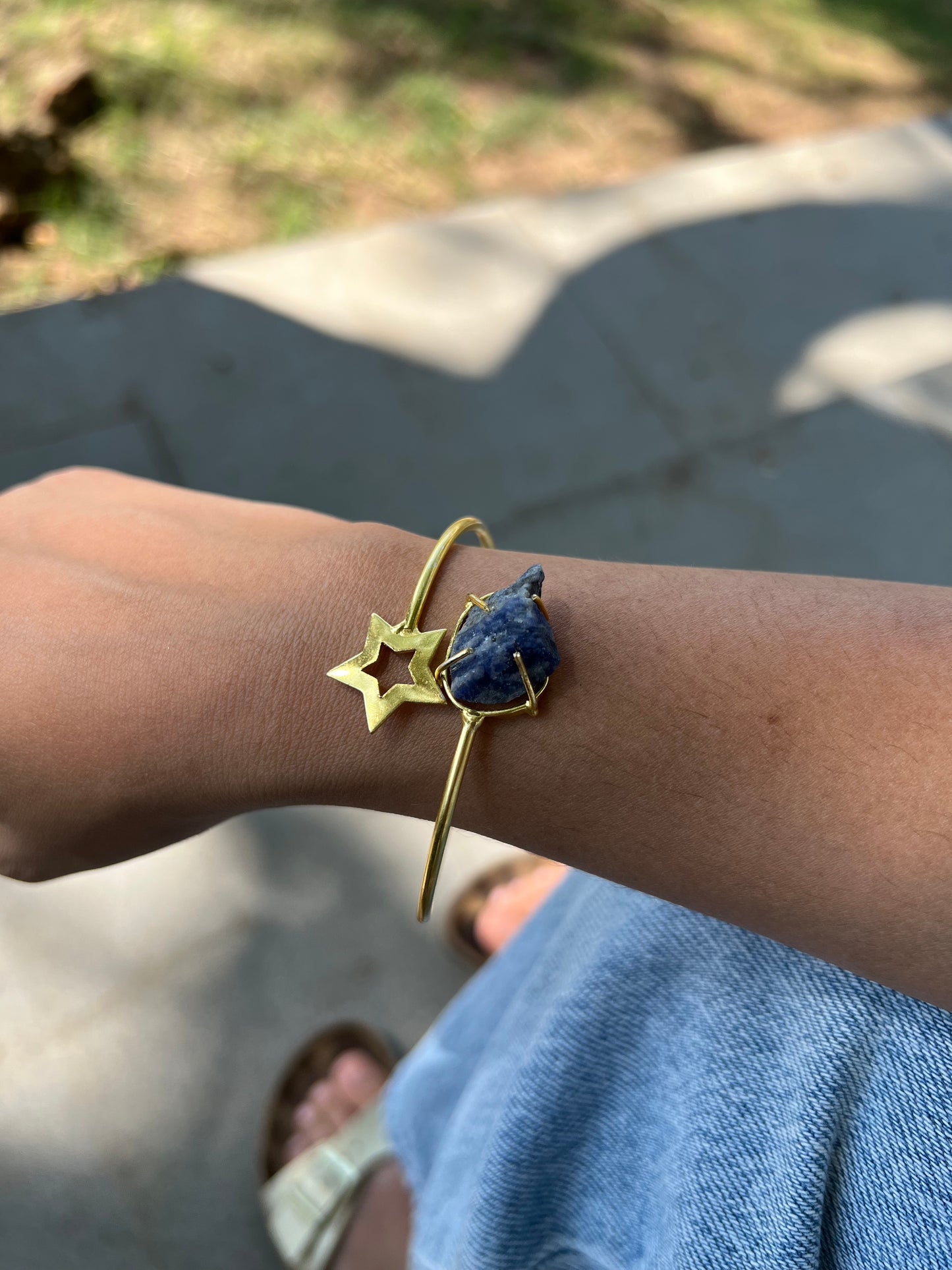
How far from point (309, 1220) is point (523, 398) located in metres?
1.96

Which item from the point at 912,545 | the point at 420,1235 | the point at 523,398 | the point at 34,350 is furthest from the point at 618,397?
the point at 420,1235

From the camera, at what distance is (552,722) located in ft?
2.94

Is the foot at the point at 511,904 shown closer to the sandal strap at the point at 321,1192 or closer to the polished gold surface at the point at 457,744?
the sandal strap at the point at 321,1192

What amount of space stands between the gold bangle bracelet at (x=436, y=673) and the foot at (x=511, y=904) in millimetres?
869

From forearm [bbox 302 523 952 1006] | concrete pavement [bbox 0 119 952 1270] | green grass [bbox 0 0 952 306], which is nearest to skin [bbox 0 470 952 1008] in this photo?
forearm [bbox 302 523 952 1006]

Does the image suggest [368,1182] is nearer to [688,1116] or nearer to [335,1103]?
[335,1103]

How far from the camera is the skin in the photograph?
794mm

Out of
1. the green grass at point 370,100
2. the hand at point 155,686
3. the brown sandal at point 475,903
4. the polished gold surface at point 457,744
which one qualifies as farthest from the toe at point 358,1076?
the green grass at point 370,100

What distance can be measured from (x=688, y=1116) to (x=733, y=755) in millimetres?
364

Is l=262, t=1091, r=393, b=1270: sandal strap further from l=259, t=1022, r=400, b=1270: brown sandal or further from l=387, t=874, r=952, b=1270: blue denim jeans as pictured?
l=387, t=874, r=952, b=1270: blue denim jeans

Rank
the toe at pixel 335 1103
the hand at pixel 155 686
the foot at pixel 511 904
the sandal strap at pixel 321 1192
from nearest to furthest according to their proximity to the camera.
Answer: the hand at pixel 155 686
the sandal strap at pixel 321 1192
the toe at pixel 335 1103
the foot at pixel 511 904

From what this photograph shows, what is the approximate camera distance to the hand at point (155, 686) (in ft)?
3.21

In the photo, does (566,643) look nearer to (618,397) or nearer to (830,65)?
(618,397)

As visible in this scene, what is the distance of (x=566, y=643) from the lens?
925mm
